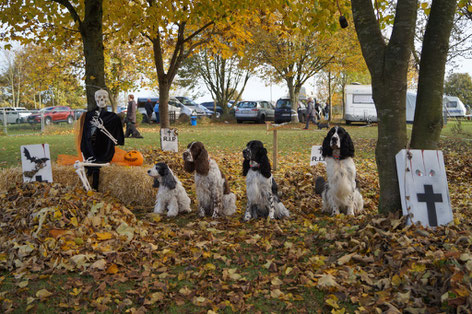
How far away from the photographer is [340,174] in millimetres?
5590

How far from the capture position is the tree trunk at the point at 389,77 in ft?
14.5

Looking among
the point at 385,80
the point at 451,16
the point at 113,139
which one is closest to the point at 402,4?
the point at 451,16

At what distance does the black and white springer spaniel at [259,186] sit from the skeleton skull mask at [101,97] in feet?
9.99

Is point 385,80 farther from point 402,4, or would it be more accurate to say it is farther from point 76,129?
point 76,129

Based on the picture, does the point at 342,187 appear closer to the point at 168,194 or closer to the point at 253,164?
the point at 253,164

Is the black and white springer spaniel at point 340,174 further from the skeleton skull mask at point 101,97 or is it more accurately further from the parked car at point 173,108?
the parked car at point 173,108

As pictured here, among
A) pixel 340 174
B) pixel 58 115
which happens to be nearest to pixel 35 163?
pixel 340 174

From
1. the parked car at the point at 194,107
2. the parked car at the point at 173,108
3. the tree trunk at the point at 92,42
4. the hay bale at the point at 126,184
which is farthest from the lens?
the parked car at the point at 194,107

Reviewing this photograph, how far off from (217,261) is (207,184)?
182 centimetres

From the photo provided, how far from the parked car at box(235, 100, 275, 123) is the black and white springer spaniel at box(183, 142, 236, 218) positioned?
2540cm

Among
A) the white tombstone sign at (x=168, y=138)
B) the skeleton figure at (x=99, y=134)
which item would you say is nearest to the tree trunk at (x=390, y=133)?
the skeleton figure at (x=99, y=134)

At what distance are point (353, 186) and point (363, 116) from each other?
77.4 feet

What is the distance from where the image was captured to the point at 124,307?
10.7ft

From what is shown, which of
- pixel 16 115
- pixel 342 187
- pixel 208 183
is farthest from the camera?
pixel 16 115
